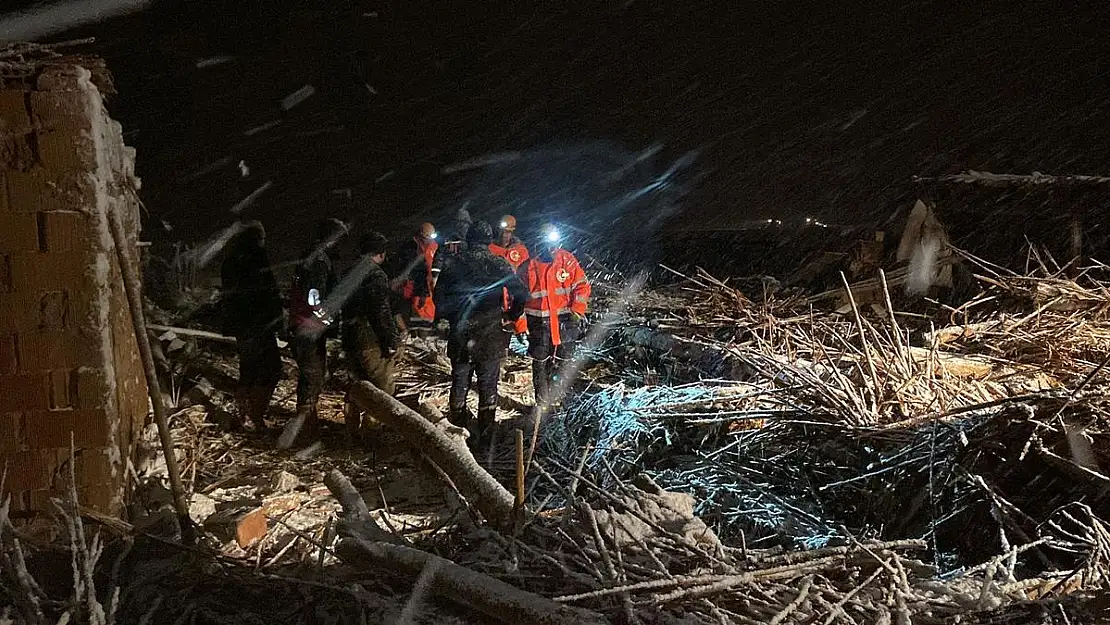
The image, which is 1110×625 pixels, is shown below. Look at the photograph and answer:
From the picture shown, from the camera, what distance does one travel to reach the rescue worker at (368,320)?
565cm

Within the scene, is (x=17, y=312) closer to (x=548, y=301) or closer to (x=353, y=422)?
(x=353, y=422)

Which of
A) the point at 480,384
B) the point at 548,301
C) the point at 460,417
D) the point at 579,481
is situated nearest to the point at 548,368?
the point at 548,301

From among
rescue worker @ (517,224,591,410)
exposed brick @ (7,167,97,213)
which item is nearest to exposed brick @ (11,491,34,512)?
exposed brick @ (7,167,97,213)

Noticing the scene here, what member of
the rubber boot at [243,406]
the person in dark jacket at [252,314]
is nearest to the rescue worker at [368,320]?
the person in dark jacket at [252,314]

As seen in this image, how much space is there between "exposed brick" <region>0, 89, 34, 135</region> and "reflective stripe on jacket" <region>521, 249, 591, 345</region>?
12.8 feet

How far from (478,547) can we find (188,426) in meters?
3.25

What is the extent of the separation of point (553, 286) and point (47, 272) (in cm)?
404

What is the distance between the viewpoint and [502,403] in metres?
6.84

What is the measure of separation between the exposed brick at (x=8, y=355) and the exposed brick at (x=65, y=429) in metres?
0.23

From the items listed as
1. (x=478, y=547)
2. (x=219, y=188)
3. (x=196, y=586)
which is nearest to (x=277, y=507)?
(x=196, y=586)

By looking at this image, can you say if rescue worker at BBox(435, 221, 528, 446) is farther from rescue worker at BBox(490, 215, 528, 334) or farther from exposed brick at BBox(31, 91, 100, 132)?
exposed brick at BBox(31, 91, 100, 132)

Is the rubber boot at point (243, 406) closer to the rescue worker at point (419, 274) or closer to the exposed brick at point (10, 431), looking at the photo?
the rescue worker at point (419, 274)

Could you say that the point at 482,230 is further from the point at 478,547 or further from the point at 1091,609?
the point at 1091,609

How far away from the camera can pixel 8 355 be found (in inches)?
125
